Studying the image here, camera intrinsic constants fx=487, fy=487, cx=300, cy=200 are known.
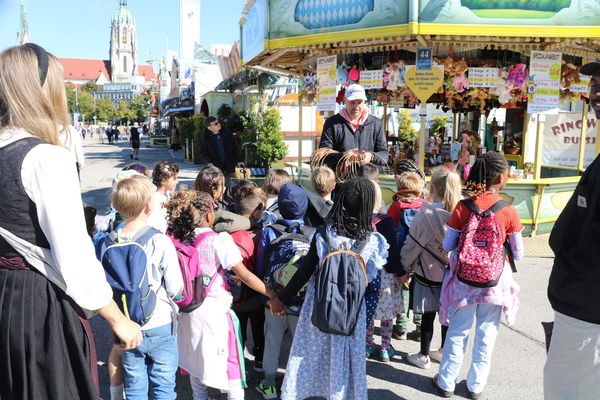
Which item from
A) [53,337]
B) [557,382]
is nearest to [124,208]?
[53,337]

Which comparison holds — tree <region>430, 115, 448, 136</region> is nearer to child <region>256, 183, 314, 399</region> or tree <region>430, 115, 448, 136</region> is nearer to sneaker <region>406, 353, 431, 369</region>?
sneaker <region>406, 353, 431, 369</region>

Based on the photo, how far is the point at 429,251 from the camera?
3682 millimetres

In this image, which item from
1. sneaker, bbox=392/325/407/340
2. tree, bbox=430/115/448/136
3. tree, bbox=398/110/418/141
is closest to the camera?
sneaker, bbox=392/325/407/340

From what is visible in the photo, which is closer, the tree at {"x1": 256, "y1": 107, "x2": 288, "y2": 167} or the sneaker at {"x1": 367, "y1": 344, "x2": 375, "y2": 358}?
the sneaker at {"x1": 367, "y1": 344, "x2": 375, "y2": 358}

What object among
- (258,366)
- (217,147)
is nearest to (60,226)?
(258,366)

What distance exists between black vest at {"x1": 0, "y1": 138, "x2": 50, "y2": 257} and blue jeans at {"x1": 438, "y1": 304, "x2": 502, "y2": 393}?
267 centimetres

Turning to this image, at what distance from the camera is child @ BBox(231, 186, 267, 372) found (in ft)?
10.9

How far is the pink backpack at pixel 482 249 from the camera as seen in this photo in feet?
10.4

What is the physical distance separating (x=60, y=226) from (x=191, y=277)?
1.32m

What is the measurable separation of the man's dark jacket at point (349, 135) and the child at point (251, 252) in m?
1.49

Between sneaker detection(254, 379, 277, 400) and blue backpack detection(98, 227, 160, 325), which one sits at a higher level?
blue backpack detection(98, 227, 160, 325)

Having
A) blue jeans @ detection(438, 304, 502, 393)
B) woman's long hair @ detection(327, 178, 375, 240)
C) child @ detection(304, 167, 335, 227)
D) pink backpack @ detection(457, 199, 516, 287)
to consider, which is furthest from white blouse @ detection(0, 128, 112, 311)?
blue jeans @ detection(438, 304, 502, 393)

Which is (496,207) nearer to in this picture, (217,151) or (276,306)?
(276,306)

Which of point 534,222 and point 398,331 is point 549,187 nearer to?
point 534,222
